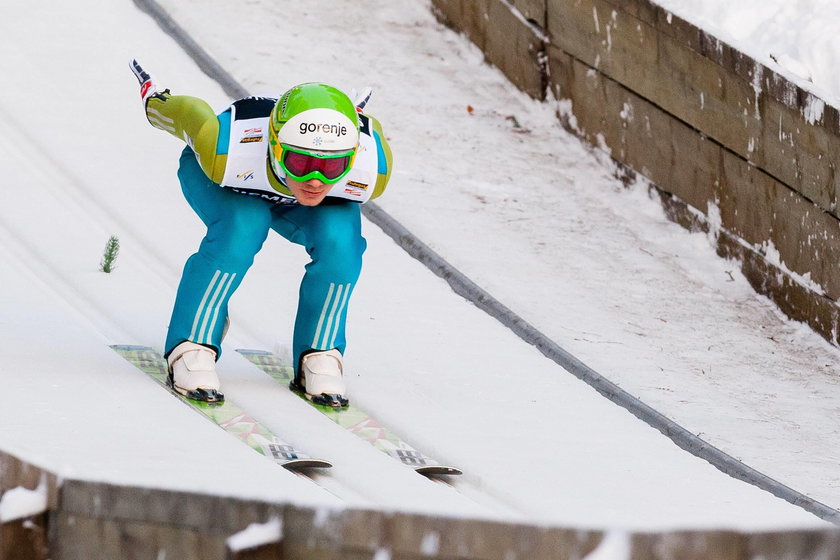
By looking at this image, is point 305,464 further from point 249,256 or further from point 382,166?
point 382,166

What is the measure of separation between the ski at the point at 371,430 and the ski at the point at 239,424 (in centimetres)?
32

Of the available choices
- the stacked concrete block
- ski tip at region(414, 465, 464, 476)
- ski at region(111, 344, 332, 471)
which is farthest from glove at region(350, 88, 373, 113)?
the stacked concrete block

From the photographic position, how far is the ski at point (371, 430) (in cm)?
481

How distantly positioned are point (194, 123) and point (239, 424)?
3.46 ft

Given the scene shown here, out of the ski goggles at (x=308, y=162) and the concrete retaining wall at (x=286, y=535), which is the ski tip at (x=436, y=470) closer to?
the ski goggles at (x=308, y=162)

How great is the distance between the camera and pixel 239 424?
4.87m

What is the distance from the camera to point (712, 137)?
8.19 metres

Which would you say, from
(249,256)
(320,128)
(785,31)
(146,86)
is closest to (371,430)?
(249,256)

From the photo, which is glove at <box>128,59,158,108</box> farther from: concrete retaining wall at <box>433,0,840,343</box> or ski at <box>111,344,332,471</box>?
concrete retaining wall at <box>433,0,840,343</box>

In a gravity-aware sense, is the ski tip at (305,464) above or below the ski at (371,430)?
below

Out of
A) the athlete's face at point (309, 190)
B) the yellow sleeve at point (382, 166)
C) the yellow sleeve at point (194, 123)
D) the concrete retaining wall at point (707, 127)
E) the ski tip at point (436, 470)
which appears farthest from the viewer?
the concrete retaining wall at point (707, 127)

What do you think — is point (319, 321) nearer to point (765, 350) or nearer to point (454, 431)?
point (454, 431)

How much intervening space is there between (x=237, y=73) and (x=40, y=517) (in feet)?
23.1

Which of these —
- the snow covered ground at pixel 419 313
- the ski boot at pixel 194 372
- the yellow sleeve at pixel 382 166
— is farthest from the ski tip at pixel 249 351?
the yellow sleeve at pixel 382 166
